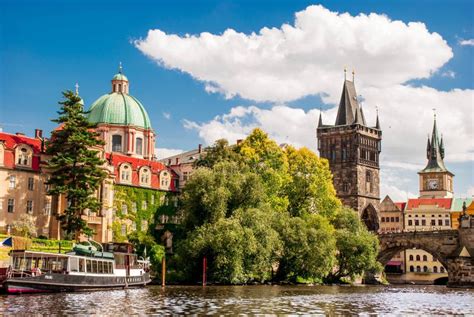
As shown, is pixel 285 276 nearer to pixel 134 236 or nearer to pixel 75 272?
pixel 134 236

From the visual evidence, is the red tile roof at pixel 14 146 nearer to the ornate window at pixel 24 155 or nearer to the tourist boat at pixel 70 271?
the ornate window at pixel 24 155

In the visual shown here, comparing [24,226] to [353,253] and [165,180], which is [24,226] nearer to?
[165,180]

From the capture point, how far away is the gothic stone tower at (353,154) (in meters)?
140

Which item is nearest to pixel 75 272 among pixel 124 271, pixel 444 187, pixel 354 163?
pixel 124 271

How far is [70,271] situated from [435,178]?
5588 inches

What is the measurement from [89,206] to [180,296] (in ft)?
68.4

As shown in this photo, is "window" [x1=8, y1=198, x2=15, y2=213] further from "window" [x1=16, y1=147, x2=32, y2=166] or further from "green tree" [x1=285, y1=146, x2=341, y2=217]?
"green tree" [x1=285, y1=146, x2=341, y2=217]

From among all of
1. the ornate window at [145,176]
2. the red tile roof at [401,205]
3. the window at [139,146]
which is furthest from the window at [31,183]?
the red tile roof at [401,205]

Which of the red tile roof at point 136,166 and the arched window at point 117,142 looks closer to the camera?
the red tile roof at point 136,166

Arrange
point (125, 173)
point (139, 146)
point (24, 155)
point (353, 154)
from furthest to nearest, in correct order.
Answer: point (353, 154) < point (139, 146) < point (125, 173) < point (24, 155)

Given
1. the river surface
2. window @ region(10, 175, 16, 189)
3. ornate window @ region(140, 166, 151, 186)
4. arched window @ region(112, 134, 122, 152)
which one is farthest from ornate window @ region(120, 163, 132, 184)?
the river surface

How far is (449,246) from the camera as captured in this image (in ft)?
327

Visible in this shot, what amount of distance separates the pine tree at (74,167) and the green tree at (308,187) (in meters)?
26.5

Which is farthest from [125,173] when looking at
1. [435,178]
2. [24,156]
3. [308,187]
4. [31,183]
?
[435,178]
